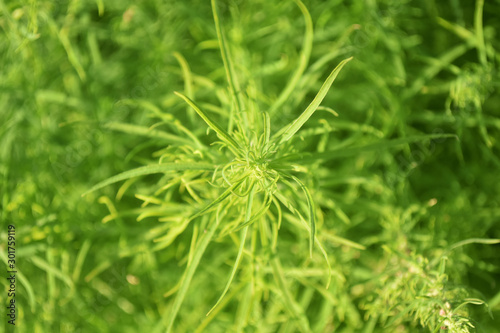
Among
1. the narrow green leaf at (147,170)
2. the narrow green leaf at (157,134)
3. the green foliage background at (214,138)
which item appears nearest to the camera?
the narrow green leaf at (147,170)

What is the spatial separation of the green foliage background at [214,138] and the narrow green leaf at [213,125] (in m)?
0.37

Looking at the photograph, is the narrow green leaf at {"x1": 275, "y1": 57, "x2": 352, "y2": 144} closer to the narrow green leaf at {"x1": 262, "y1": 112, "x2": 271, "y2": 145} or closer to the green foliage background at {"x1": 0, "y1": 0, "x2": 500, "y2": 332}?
the narrow green leaf at {"x1": 262, "y1": 112, "x2": 271, "y2": 145}

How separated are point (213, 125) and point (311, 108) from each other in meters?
0.17

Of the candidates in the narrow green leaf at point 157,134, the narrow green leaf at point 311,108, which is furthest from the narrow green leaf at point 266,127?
the narrow green leaf at point 157,134

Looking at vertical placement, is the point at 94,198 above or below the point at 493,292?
above

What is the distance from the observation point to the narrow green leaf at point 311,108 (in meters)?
0.72

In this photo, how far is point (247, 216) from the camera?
0.76 meters

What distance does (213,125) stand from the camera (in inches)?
28.4

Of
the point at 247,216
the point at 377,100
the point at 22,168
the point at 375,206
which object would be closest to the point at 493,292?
the point at 375,206

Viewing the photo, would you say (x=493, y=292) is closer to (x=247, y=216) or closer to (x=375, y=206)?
(x=375, y=206)

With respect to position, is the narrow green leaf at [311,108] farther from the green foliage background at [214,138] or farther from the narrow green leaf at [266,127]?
the green foliage background at [214,138]

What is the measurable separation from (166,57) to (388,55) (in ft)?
2.43

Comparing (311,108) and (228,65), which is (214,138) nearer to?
(228,65)

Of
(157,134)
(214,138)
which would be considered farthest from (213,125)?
(214,138)
